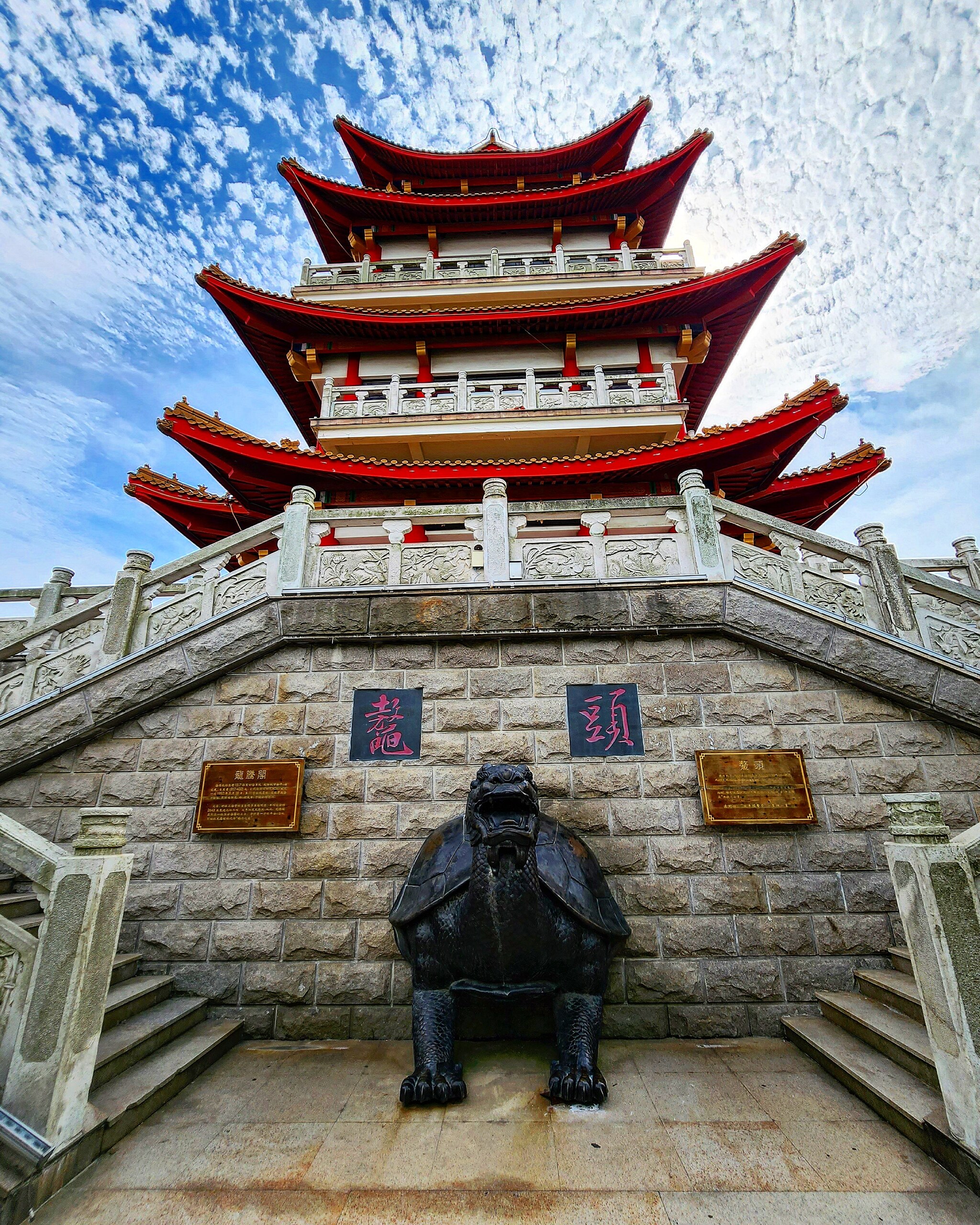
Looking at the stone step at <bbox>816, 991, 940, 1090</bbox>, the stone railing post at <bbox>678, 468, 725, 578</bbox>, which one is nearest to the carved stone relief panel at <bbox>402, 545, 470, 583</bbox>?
the stone railing post at <bbox>678, 468, 725, 578</bbox>

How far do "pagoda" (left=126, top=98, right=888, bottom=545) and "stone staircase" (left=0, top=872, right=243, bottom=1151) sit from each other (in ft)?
21.4

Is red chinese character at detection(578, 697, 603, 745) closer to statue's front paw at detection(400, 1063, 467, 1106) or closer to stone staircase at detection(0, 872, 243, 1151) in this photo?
statue's front paw at detection(400, 1063, 467, 1106)

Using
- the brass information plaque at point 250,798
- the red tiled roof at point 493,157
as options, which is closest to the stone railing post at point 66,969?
the brass information plaque at point 250,798

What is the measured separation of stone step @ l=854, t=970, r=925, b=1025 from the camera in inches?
133

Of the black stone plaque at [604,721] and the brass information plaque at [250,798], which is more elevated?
the black stone plaque at [604,721]

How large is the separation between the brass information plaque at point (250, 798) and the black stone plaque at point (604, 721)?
228 cm

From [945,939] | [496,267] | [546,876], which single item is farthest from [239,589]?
[496,267]

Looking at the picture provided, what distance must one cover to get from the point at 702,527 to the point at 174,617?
4.88 meters

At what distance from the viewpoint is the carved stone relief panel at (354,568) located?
16.3 feet

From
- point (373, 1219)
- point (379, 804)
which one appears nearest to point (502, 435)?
point (379, 804)

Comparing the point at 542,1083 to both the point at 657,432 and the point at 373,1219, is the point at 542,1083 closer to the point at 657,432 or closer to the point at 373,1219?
the point at 373,1219

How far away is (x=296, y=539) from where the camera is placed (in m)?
5.04

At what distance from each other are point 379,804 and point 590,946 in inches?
74.1

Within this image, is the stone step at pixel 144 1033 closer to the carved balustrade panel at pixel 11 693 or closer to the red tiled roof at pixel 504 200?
the carved balustrade panel at pixel 11 693
